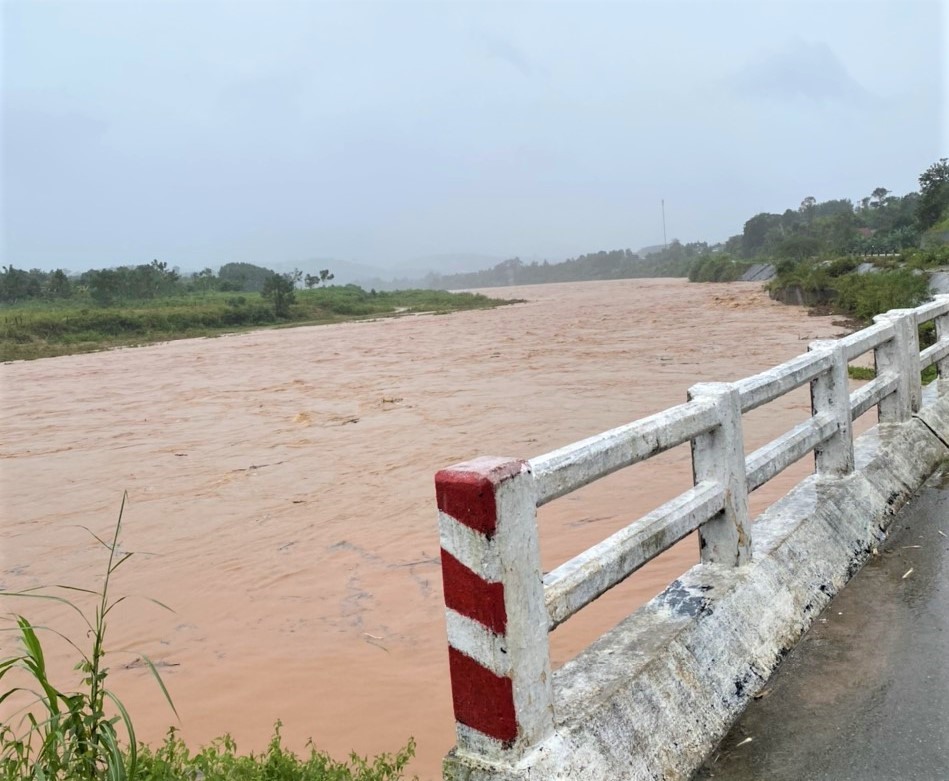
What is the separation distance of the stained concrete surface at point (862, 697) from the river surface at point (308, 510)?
129 cm

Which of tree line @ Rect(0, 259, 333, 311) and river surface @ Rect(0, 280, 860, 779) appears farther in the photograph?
tree line @ Rect(0, 259, 333, 311)

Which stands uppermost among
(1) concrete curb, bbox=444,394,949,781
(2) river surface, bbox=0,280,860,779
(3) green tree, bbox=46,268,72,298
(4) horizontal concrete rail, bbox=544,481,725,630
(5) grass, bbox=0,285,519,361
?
(3) green tree, bbox=46,268,72,298

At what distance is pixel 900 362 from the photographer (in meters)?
5.51

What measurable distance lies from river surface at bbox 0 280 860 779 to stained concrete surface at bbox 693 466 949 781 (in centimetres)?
A: 129

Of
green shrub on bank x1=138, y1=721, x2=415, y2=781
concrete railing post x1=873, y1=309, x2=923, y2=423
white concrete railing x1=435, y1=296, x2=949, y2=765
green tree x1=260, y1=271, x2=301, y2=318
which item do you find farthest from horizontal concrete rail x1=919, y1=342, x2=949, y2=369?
green tree x1=260, y1=271, x2=301, y2=318

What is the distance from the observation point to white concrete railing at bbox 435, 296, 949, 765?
2105mm

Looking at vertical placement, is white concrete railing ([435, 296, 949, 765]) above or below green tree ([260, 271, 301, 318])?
below

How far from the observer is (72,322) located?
35688 mm

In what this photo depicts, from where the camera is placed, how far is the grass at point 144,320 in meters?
32.6

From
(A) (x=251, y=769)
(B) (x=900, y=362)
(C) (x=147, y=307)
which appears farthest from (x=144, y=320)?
(A) (x=251, y=769)

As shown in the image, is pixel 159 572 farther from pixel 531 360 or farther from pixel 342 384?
pixel 531 360

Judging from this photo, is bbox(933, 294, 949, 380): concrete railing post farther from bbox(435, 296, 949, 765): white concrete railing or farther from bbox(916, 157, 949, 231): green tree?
bbox(916, 157, 949, 231): green tree

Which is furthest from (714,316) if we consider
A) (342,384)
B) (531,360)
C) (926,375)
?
(926,375)

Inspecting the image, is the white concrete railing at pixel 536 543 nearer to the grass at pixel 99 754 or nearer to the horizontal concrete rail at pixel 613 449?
the horizontal concrete rail at pixel 613 449
